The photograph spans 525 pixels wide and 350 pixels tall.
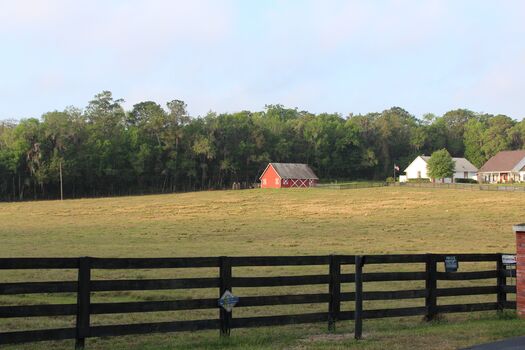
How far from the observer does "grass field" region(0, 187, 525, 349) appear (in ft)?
31.9

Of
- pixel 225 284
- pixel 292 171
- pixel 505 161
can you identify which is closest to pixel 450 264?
pixel 225 284

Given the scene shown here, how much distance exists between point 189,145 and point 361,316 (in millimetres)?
108839

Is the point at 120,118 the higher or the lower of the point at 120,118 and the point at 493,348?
the higher

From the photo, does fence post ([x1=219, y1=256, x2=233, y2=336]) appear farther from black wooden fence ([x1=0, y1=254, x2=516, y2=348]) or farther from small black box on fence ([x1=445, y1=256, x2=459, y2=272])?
small black box on fence ([x1=445, y1=256, x2=459, y2=272])

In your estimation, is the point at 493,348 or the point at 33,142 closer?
the point at 493,348

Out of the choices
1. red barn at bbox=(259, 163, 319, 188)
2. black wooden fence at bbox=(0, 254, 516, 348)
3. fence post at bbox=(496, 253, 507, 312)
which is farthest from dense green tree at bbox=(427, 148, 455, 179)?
black wooden fence at bbox=(0, 254, 516, 348)

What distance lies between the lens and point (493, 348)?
8.51 meters

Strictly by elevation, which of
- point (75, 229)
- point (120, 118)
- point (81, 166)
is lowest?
point (75, 229)

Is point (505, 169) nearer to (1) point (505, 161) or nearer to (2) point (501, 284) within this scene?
(1) point (505, 161)

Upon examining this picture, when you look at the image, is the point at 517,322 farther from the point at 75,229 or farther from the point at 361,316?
the point at 75,229

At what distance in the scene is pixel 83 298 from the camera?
Result: 8328 mm

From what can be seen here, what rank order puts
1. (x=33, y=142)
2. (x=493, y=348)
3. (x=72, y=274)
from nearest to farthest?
(x=493, y=348) → (x=72, y=274) → (x=33, y=142)

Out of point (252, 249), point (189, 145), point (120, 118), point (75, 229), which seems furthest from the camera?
point (120, 118)

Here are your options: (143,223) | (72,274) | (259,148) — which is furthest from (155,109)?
(72,274)
